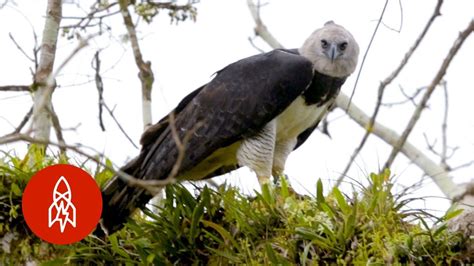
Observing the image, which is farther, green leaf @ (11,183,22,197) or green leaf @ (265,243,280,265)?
green leaf @ (11,183,22,197)

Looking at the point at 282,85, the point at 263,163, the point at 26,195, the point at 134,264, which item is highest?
the point at 282,85

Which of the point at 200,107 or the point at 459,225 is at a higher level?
the point at 200,107

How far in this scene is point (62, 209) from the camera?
15.1 feet

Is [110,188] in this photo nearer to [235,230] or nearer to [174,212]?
[174,212]

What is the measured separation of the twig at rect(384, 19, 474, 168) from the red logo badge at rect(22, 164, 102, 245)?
3.06m

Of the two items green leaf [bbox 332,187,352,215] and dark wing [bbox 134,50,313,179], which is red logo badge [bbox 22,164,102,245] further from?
green leaf [bbox 332,187,352,215]

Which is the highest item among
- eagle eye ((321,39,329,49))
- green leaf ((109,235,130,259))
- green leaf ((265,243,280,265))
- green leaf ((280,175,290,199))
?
eagle eye ((321,39,329,49))

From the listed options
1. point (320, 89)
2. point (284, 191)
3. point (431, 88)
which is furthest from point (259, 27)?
point (284, 191)

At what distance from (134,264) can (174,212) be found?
0.33m

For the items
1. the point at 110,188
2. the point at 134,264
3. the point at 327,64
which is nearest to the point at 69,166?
the point at 110,188

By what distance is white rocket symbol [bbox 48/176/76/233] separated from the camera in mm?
4609

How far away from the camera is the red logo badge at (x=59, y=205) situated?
15.2ft

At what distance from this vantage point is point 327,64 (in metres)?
5.73

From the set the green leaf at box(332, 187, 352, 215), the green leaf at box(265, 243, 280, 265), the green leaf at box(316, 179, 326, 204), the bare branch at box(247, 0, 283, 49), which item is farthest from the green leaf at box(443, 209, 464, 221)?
the bare branch at box(247, 0, 283, 49)
